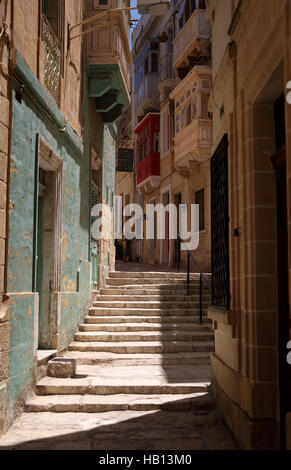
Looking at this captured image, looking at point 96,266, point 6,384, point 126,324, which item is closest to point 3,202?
point 6,384

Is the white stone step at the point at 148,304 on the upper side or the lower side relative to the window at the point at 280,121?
lower

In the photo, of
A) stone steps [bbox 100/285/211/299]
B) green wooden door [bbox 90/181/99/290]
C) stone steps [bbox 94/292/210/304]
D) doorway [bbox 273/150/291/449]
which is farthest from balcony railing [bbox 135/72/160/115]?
doorway [bbox 273/150/291/449]

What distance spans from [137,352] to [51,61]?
4767 mm

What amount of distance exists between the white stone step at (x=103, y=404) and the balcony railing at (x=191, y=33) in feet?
44.4

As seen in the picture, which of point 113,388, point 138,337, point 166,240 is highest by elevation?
point 166,240

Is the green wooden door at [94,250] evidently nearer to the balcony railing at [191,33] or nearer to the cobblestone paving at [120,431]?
the cobblestone paving at [120,431]

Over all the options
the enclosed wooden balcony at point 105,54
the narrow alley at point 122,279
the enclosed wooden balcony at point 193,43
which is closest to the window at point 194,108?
the enclosed wooden balcony at point 193,43

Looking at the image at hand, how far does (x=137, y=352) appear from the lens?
28.6 feet

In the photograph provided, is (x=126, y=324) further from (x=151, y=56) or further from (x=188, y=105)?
(x=151, y=56)

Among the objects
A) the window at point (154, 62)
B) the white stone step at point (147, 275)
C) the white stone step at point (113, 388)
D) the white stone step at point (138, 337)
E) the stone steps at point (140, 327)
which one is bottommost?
the white stone step at point (113, 388)

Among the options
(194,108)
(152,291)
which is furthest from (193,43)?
(152,291)

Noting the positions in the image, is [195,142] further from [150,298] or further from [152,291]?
[150,298]

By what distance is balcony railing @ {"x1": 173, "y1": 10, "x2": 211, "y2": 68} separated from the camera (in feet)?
56.1

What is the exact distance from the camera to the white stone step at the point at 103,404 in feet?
19.8
